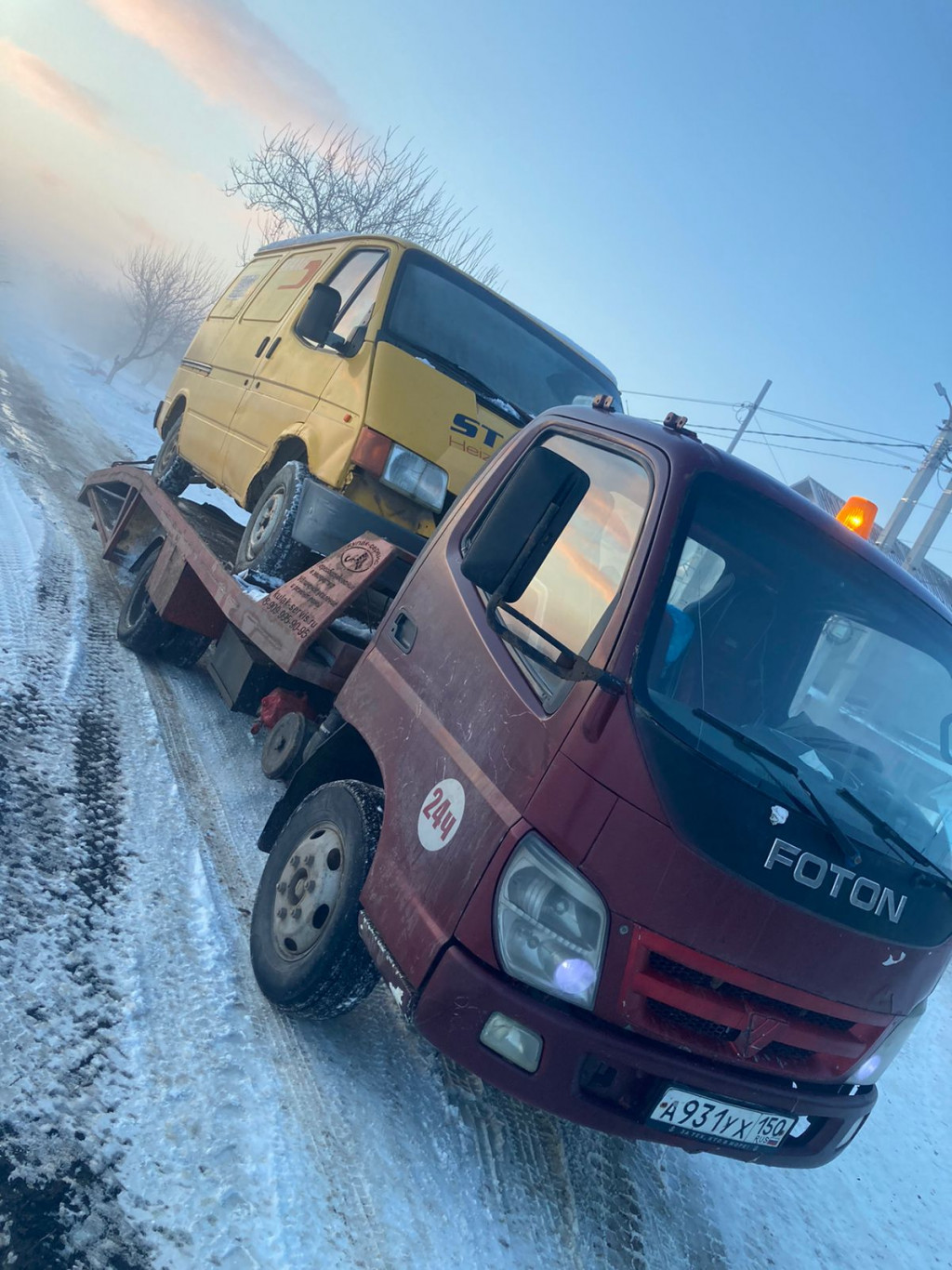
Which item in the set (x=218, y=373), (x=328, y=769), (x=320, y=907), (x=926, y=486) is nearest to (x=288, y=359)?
(x=218, y=373)

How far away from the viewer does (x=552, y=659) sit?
2.26m

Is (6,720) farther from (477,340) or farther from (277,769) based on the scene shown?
(477,340)

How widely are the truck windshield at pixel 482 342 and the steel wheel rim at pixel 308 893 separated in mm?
2591

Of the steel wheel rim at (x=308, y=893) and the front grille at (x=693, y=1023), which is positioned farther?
the steel wheel rim at (x=308, y=893)

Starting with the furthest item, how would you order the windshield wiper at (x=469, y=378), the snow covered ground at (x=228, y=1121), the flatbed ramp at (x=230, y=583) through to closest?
the windshield wiper at (x=469, y=378)
the flatbed ramp at (x=230, y=583)
the snow covered ground at (x=228, y=1121)

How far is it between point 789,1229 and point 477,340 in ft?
14.1

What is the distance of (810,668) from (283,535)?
2.70 meters

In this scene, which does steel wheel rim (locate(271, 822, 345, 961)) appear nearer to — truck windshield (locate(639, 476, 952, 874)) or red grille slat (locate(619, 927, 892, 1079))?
red grille slat (locate(619, 927, 892, 1079))

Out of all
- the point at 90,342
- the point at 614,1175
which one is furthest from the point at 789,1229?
the point at 90,342

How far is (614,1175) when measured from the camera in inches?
112

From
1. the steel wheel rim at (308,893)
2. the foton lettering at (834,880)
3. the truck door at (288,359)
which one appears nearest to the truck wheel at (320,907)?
the steel wheel rim at (308,893)

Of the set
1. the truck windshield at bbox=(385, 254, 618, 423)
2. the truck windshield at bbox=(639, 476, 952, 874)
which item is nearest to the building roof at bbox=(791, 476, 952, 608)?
the truck windshield at bbox=(385, 254, 618, 423)

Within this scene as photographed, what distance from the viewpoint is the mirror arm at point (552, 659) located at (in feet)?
6.86

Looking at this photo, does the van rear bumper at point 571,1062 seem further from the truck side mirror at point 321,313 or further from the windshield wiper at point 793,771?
the truck side mirror at point 321,313
